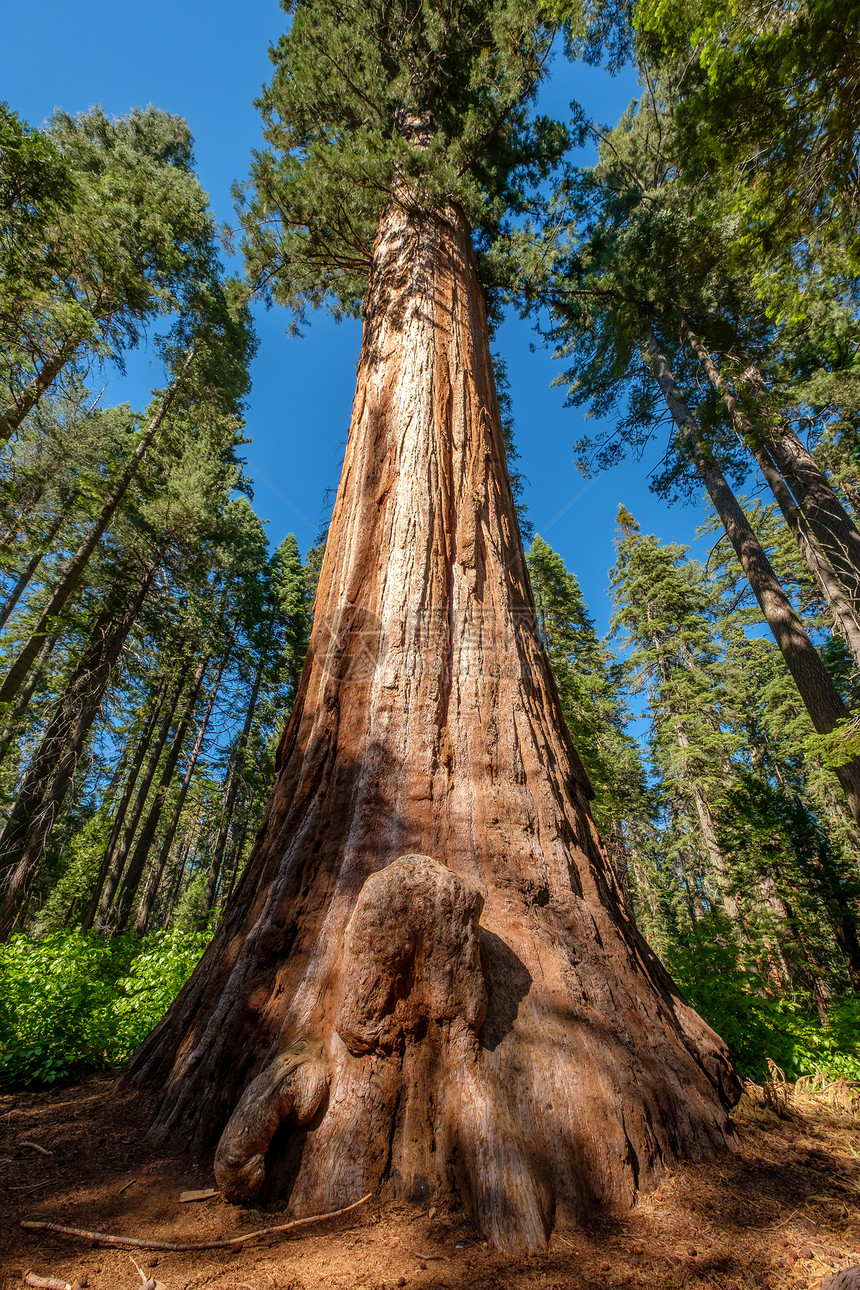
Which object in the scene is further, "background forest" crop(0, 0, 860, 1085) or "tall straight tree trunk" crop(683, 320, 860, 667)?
"tall straight tree trunk" crop(683, 320, 860, 667)

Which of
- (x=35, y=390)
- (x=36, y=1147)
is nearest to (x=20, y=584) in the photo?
(x=35, y=390)

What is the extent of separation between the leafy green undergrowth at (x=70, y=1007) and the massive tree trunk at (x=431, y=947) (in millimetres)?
1514

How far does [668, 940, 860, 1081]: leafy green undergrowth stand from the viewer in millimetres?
4763

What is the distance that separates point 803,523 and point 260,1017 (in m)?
9.12

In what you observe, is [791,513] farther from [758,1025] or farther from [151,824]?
[151,824]

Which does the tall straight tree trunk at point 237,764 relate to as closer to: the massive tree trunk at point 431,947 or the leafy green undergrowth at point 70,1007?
the leafy green undergrowth at point 70,1007

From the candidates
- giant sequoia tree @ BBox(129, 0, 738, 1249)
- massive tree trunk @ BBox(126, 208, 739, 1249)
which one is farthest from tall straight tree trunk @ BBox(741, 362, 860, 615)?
massive tree trunk @ BBox(126, 208, 739, 1249)

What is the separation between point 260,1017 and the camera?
237 cm

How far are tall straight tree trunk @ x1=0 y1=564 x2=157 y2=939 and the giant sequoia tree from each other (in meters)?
7.24

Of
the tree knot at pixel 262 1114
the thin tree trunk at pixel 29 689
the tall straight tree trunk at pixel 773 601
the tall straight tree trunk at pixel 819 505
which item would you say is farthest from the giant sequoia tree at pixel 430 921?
the thin tree trunk at pixel 29 689

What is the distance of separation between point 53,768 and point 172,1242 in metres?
9.66

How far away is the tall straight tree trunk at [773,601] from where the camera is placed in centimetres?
654

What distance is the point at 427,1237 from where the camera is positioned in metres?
1.58

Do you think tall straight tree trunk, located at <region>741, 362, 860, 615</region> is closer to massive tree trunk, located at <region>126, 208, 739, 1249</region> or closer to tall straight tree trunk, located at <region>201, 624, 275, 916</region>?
massive tree trunk, located at <region>126, 208, 739, 1249</region>
